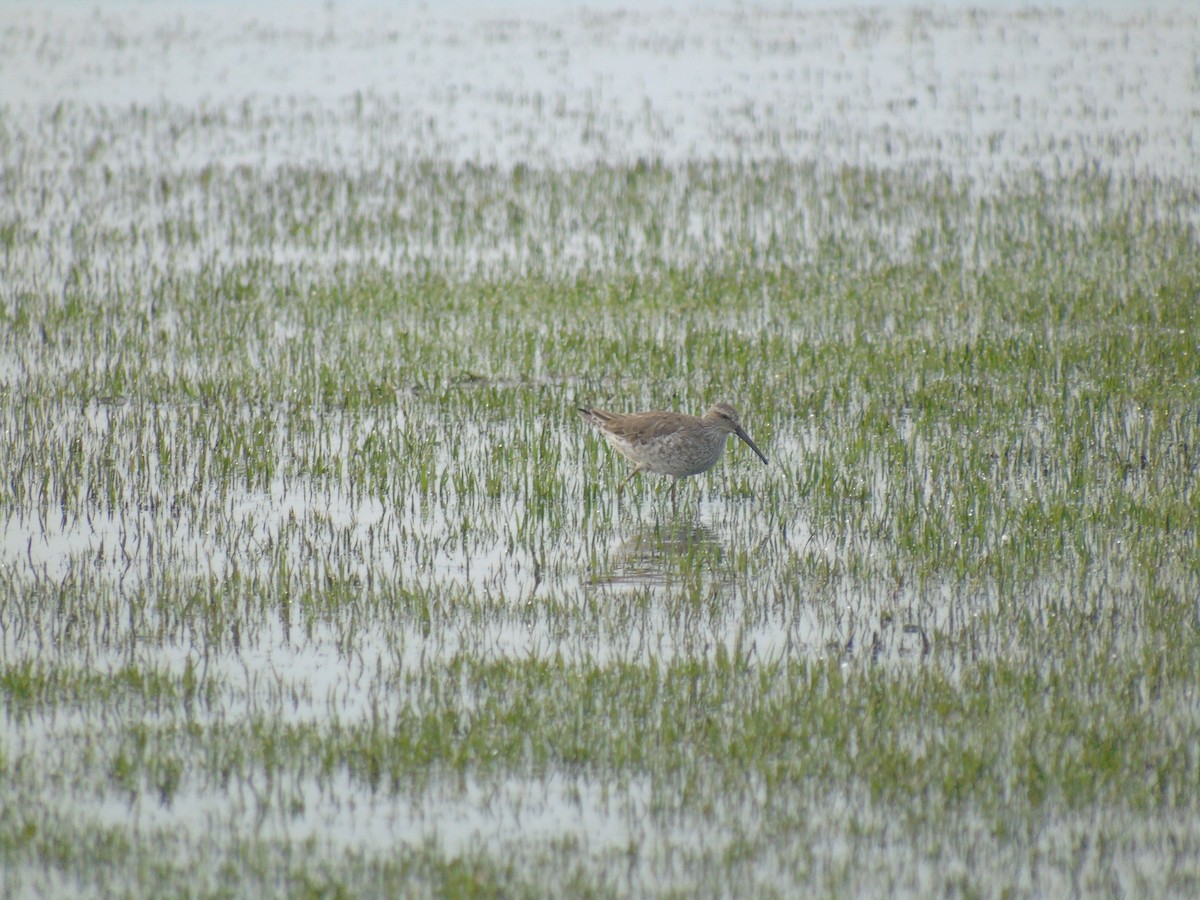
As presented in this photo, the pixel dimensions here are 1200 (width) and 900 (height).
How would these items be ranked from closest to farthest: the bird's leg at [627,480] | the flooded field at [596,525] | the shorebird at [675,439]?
1. the flooded field at [596,525]
2. the shorebird at [675,439]
3. the bird's leg at [627,480]

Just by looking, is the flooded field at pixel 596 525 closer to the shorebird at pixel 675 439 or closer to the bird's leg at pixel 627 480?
the bird's leg at pixel 627 480

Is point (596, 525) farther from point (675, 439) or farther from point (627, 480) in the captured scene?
point (627, 480)

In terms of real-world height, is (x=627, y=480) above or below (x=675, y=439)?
below

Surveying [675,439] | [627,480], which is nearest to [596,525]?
[675,439]

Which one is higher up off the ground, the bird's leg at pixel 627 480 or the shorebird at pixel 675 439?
the shorebird at pixel 675 439

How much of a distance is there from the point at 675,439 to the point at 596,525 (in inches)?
27.2

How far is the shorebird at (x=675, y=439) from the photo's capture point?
911cm

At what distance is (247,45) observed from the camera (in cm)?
3522

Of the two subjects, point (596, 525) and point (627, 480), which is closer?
point (596, 525)

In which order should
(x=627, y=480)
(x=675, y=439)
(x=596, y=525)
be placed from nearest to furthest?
(x=596, y=525) < (x=675, y=439) < (x=627, y=480)

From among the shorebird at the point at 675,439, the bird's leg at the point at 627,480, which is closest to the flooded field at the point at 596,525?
the bird's leg at the point at 627,480

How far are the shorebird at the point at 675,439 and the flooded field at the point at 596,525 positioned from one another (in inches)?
13.0

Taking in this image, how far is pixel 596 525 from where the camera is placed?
8977 millimetres

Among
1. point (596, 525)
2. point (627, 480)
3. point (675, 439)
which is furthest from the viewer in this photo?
point (627, 480)
